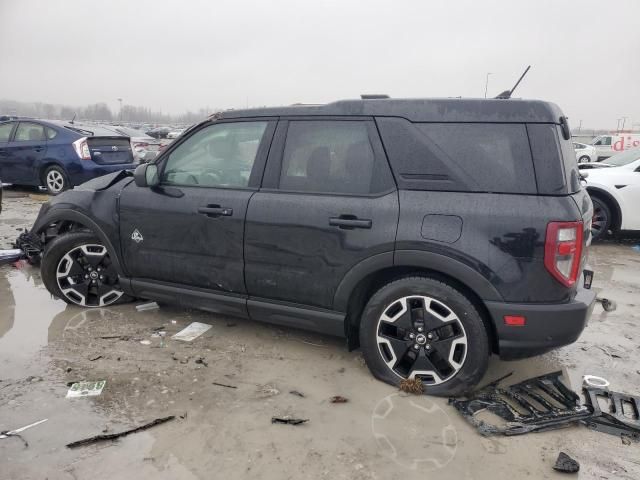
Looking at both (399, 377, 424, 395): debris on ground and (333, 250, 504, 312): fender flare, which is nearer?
(333, 250, 504, 312): fender flare

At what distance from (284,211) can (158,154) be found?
4.49 feet

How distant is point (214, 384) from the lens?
3.32 metres

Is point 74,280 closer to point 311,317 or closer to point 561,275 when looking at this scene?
point 311,317

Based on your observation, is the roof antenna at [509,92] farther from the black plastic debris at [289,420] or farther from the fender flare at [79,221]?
the fender flare at [79,221]

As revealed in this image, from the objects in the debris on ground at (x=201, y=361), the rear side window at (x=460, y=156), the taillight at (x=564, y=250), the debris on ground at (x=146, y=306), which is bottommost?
the debris on ground at (x=201, y=361)

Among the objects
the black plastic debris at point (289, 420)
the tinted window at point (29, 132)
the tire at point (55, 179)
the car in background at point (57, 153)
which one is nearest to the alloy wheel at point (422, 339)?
the black plastic debris at point (289, 420)

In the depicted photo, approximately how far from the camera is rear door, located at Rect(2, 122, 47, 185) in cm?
1021

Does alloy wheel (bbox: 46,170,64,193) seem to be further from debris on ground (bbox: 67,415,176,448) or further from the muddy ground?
debris on ground (bbox: 67,415,176,448)

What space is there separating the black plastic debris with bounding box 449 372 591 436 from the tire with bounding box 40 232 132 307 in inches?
124

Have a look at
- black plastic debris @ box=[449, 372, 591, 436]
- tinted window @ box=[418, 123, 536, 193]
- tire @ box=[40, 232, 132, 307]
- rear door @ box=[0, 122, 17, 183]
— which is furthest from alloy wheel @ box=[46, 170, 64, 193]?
black plastic debris @ box=[449, 372, 591, 436]

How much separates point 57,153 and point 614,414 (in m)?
10.3

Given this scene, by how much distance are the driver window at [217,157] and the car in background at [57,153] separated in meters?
6.66

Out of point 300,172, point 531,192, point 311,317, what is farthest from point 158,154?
point 531,192

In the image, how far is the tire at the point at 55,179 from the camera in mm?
9977
